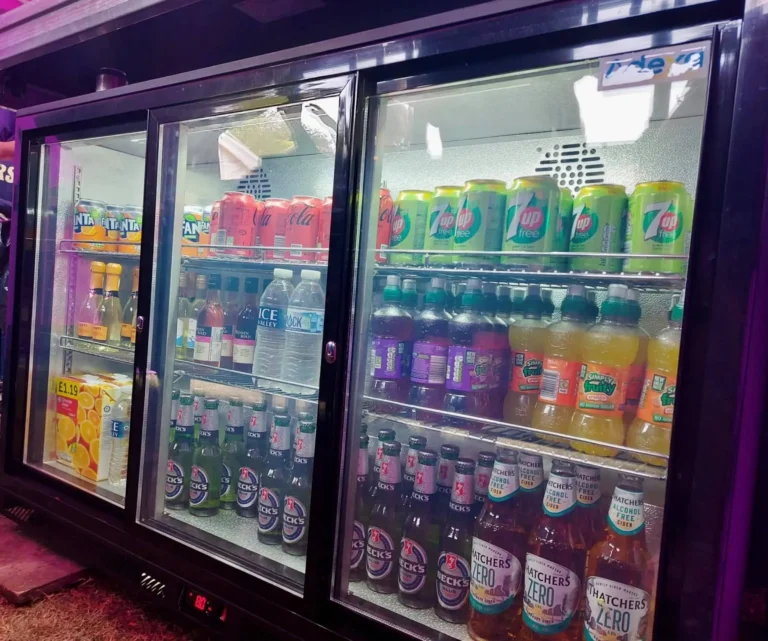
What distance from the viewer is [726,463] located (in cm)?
91

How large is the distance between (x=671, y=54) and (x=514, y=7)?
0.30 m

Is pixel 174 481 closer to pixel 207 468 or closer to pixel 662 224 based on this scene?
pixel 207 468

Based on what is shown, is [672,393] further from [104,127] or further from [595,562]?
[104,127]

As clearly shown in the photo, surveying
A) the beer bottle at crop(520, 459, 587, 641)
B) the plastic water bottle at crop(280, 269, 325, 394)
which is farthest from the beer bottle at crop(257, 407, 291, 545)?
the beer bottle at crop(520, 459, 587, 641)

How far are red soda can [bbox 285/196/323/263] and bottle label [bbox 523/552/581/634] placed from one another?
1.05 meters

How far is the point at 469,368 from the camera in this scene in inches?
56.3

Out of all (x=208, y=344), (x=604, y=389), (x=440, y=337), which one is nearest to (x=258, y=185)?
(x=208, y=344)

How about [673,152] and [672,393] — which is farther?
[673,152]

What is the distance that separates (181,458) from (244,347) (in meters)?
0.47

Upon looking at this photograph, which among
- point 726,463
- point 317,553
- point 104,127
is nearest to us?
point 726,463

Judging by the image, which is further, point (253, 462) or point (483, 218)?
point (253, 462)

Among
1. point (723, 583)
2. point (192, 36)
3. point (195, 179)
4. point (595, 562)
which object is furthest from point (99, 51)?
point (723, 583)

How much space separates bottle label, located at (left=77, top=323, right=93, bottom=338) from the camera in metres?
2.22

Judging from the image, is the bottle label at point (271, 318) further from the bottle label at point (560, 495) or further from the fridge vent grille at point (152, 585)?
the bottle label at point (560, 495)
